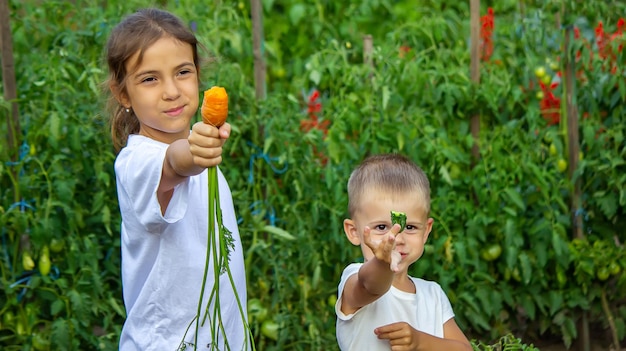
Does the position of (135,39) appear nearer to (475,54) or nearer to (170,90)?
(170,90)

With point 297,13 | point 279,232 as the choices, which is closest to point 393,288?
point 279,232

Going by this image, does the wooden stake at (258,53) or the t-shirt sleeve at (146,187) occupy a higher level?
the wooden stake at (258,53)

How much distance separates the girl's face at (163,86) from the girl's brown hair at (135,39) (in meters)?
0.02

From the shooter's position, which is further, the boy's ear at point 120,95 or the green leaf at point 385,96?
the green leaf at point 385,96

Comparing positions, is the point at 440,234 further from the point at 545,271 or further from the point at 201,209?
the point at 201,209

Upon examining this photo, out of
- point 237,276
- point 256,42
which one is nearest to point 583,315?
point 256,42

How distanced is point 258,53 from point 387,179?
1837 millimetres

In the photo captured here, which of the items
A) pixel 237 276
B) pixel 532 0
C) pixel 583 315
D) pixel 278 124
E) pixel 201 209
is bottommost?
pixel 583 315

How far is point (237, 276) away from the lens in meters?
2.41

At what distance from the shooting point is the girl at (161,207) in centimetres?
222

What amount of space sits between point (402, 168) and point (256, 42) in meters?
1.82

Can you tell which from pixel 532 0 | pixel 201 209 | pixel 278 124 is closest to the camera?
pixel 201 209

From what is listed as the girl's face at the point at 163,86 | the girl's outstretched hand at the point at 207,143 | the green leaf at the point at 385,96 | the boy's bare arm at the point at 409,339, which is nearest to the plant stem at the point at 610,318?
the green leaf at the point at 385,96

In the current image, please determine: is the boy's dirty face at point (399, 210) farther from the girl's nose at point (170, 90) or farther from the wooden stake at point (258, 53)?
the wooden stake at point (258, 53)
